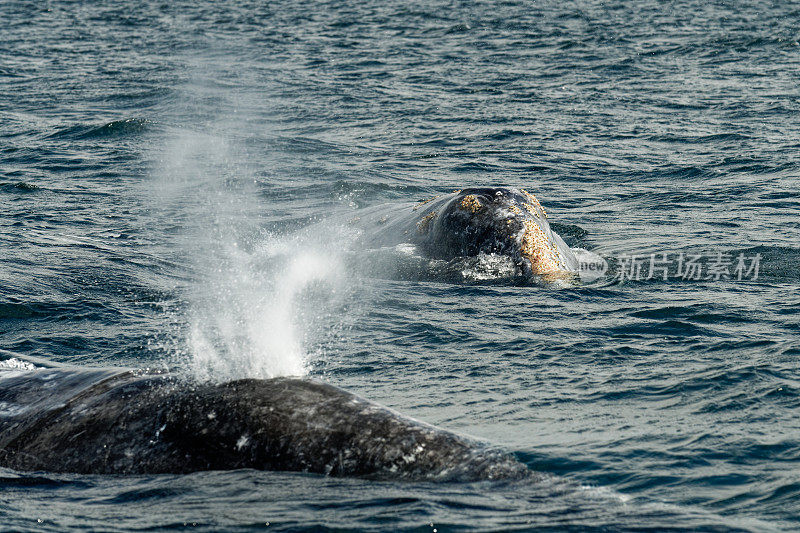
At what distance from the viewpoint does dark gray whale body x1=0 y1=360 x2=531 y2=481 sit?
6.94m

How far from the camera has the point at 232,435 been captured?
7211 millimetres

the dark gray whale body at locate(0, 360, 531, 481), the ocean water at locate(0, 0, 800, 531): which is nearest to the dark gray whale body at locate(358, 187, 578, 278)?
the ocean water at locate(0, 0, 800, 531)

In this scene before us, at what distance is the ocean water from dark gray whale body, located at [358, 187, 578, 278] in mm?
289

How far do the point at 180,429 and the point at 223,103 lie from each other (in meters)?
21.0

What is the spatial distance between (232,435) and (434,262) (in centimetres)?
685

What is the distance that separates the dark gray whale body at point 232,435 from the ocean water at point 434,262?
0.16m

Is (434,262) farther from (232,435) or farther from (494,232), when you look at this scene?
(232,435)

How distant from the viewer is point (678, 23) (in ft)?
112

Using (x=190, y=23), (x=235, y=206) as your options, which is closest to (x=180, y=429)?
(x=235, y=206)

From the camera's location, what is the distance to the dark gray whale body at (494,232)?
535 inches

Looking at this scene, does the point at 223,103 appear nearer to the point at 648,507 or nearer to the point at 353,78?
the point at 353,78

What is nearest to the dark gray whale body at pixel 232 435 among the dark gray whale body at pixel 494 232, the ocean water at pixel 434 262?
the ocean water at pixel 434 262

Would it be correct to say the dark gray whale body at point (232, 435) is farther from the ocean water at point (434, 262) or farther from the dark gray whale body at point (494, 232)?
the dark gray whale body at point (494, 232)

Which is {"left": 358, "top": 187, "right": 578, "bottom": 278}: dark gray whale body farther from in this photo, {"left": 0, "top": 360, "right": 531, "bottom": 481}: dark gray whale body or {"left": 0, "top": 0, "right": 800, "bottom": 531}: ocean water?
{"left": 0, "top": 360, "right": 531, "bottom": 481}: dark gray whale body
